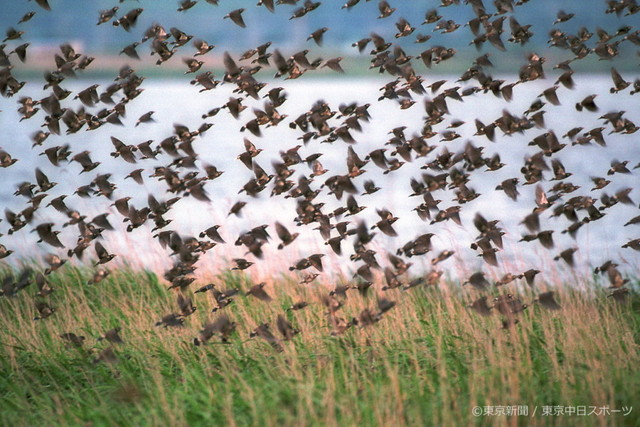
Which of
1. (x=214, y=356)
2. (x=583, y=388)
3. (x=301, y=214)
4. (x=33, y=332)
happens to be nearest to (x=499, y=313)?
(x=583, y=388)

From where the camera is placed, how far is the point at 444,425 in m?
6.00

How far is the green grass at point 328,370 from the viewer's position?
21.0ft

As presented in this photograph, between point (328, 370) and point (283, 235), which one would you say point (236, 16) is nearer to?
point (283, 235)

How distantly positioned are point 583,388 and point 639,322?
297 cm

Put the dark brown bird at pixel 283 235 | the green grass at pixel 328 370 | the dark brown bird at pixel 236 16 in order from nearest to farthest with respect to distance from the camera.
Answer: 1. the green grass at pixel 328 370
2. the dark brown bird at pixel 283 235
3. the dark brown bird at pixel 236 16

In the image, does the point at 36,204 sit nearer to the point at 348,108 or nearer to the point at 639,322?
the point at 348,108

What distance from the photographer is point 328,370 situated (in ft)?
23.8

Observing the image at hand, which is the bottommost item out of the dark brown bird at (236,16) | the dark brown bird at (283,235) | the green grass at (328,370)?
the green grass at (328,370)

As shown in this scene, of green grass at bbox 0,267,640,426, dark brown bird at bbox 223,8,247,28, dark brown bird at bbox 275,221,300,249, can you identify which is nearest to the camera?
green grass at bbox 0,267,640,426

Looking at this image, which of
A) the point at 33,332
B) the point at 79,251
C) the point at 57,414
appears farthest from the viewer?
the point at 33,332

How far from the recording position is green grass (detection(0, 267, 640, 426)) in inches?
253

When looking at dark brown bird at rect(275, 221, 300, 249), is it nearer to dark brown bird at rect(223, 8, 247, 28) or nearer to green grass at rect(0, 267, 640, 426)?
green grass at rect(0, 267, 640, 426)

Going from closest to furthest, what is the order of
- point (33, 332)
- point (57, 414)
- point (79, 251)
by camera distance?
point (57, 414), point (79, 251), point (33, 332)

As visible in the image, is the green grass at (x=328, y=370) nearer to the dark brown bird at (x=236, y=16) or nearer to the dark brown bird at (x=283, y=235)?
the dark brown bird at (x=283, y=235)
